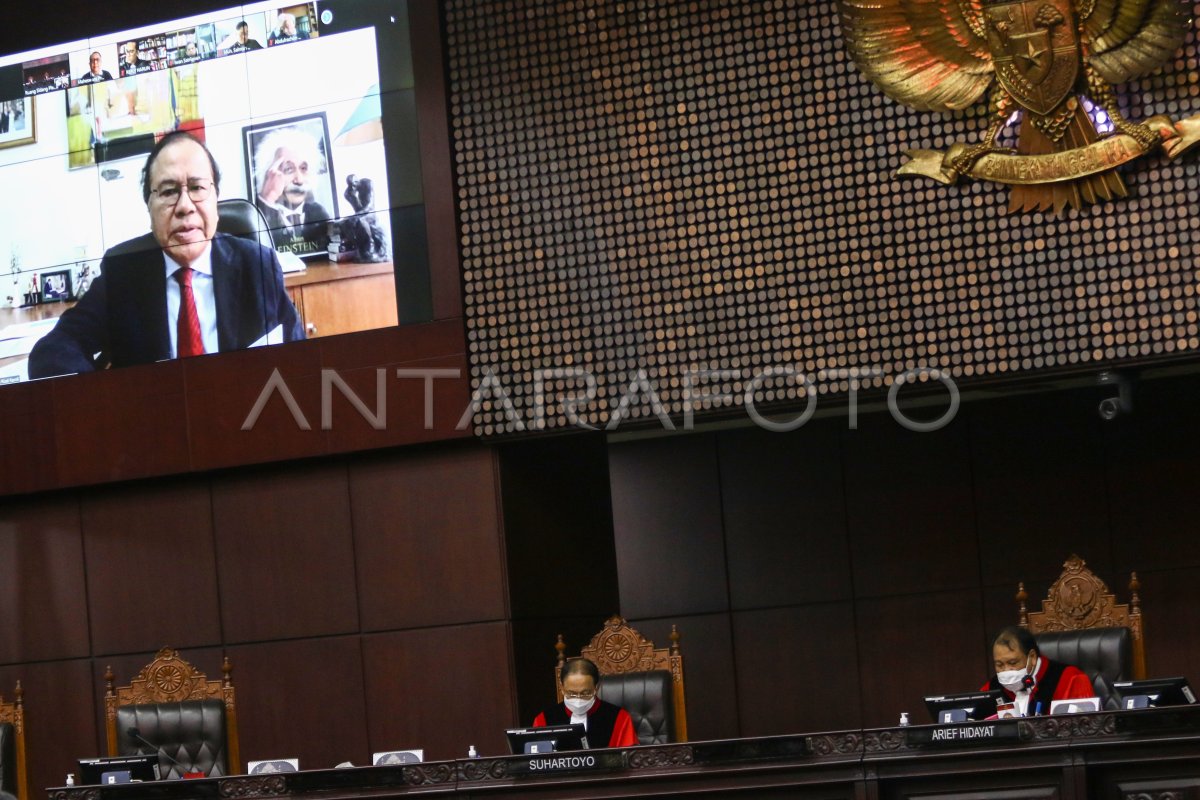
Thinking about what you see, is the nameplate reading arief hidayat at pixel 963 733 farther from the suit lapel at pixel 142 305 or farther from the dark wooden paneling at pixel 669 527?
the suit lapel at pixel 142 305

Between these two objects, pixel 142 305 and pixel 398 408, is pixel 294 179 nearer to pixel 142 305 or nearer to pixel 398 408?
pixel 142 305

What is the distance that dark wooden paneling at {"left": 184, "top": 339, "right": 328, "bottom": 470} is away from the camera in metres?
7.50

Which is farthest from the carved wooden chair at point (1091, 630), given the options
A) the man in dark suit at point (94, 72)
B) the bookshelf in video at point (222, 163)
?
the man in dark suit at point (94, 72)

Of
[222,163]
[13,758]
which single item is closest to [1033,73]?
[222,163]

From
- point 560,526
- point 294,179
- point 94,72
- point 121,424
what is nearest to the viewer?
point 294,179

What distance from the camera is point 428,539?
7457mm

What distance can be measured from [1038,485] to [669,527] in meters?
2.00

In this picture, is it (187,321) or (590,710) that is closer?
(590,710)

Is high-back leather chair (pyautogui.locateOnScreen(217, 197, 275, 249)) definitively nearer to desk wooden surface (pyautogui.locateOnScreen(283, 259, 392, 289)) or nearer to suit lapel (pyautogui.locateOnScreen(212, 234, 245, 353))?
suit lapel (pyautogui.locateOnScreen(212, 234, 245, 353))

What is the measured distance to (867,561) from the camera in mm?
8469

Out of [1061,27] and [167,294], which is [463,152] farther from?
[1061,27]

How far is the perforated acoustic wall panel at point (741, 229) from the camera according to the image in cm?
669

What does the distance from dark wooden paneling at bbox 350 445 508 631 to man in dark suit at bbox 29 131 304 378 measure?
33.9 inches

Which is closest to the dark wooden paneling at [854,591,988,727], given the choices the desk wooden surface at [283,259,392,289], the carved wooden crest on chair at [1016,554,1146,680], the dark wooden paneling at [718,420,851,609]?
the dark wooden paneling at [718,420,851,609]
